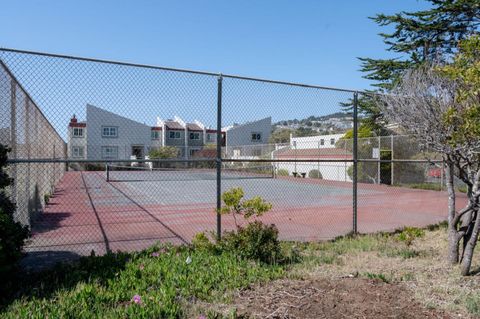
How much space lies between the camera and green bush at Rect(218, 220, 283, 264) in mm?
5484

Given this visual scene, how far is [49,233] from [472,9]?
17.0 m

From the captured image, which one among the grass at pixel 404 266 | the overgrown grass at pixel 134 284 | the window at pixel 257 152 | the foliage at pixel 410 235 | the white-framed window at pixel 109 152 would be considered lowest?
the grass at pixel 404 266

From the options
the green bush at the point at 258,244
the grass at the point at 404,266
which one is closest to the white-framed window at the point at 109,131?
the green bush at the point at 258,244

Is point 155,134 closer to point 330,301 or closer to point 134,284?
point 134,284

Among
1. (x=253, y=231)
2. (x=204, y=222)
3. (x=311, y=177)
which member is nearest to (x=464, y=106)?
(x=253, y=231)

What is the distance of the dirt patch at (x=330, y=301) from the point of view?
12.1 feet

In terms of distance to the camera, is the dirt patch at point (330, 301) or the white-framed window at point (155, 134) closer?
the dirt patch at point (330, 301)

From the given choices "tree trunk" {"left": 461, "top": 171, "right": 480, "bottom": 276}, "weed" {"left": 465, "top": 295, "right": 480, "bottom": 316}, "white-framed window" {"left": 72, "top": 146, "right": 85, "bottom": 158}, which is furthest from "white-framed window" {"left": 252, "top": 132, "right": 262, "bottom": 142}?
"weed" {"left": 465, "top": 295, "right": 480, "bottom": 316}

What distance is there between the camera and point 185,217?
10680 mm

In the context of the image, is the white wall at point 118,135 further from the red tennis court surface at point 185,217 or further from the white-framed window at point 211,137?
the red tennis court surface at point 185,217

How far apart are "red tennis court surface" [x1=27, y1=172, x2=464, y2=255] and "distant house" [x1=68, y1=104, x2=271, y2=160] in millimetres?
1730

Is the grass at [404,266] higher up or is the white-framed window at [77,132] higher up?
the white-framed window at [77,132]

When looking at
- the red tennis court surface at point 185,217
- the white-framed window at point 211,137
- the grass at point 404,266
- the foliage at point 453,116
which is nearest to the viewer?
the grass at point 404,266

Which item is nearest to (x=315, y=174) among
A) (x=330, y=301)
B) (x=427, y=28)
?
(x=427, y=28)
